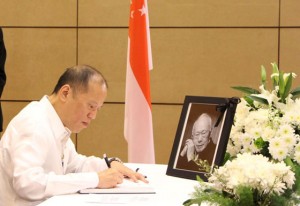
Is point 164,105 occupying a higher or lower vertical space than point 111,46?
lower

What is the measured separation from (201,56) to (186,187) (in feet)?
9.34

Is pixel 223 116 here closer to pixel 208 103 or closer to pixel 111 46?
pixel 208 103

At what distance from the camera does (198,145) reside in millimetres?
2293

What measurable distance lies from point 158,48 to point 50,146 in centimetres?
273

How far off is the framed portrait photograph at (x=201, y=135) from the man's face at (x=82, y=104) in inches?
14.3

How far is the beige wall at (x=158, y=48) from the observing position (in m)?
4.85

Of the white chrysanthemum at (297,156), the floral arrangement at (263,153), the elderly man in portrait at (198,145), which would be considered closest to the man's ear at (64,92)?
the elderly man in portrait at (198,145)

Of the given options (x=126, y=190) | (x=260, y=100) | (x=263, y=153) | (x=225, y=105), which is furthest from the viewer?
(x=225, y=105)

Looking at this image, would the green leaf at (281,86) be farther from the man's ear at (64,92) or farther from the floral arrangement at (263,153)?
the man's ear at (64,92)

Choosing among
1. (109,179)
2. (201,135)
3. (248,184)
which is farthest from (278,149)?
(109,179)

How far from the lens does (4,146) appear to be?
231 cm

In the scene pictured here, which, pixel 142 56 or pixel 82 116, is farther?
pixel 142 56

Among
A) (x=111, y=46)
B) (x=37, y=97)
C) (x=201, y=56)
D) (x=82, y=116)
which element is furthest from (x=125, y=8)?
(x=82, y=116)

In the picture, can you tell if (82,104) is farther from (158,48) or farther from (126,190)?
(158,48)
